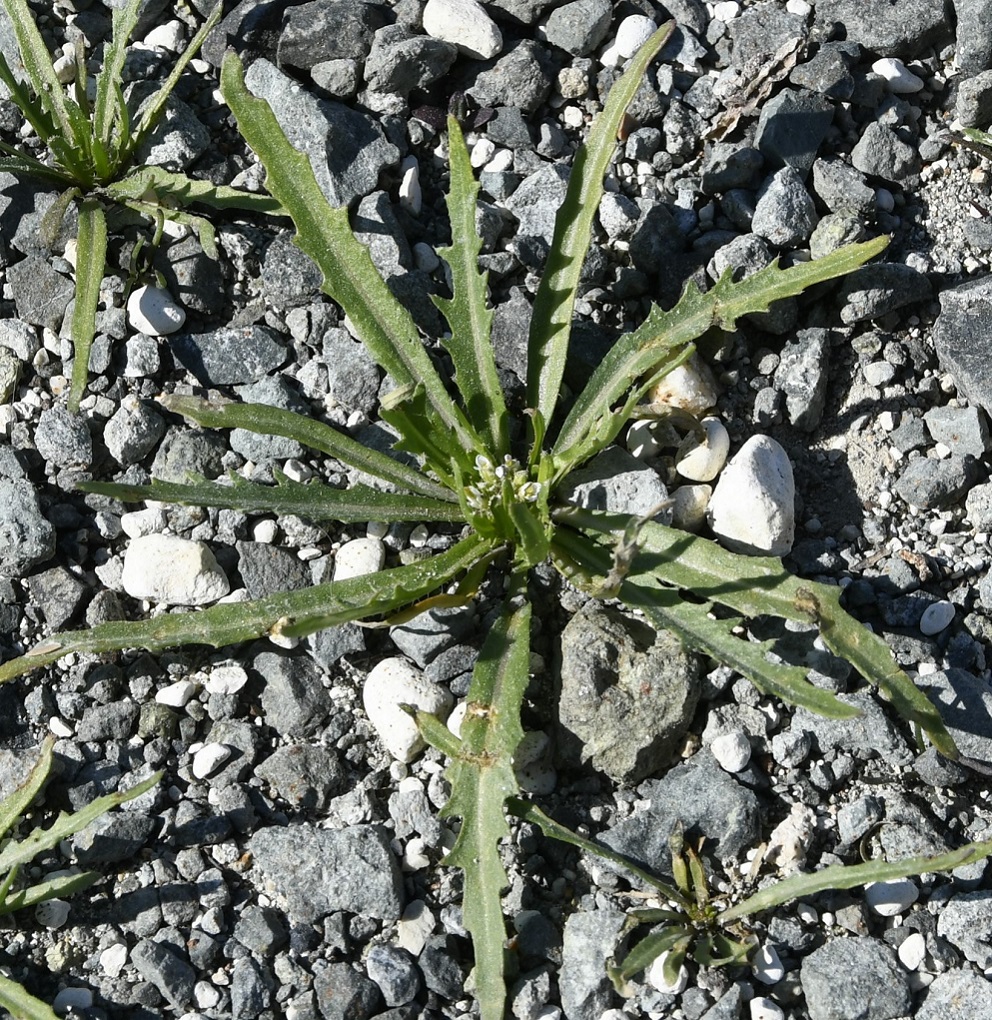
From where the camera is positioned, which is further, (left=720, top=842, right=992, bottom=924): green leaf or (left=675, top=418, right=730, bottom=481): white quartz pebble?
(left=675, top=418, right=730, bottom=481): white quartz pebble

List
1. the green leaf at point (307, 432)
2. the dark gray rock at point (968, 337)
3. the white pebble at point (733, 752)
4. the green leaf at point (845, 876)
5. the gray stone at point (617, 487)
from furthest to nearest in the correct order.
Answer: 1. the dark gray rock at point (968, 337)
2. the gray stone at point (617, 487)
3. the green leaf at point (307, 432)
4. the white pebble at point (733, 752)
5. the green leaf at point (845, 876)

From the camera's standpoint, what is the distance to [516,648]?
2.92 metres

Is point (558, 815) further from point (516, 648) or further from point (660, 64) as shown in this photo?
point (660, 64)

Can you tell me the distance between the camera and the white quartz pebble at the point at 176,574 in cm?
317

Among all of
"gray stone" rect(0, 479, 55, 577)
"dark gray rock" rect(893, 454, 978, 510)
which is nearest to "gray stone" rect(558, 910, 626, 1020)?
"dark gray rock" rect(893, 454, 978, 510)

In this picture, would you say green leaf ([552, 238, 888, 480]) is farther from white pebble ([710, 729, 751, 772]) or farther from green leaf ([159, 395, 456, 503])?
white pebble ([710, 729, 751, 772])

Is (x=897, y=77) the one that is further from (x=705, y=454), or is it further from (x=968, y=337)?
(x=705, y=454)

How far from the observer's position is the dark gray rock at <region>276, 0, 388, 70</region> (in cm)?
378

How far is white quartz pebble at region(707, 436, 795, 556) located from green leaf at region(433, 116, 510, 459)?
1.89 ft

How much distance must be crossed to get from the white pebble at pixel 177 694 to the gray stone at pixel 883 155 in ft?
7.91

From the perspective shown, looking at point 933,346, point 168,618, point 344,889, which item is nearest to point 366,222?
Answer: point 168,618

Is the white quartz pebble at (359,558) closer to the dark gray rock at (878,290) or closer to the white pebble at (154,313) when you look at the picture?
the white pebble at (154,313)

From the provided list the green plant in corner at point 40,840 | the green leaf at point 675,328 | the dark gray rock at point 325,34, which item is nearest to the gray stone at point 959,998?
the green leaf at point 675,328

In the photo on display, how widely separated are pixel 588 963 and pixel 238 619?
3.59 ft
